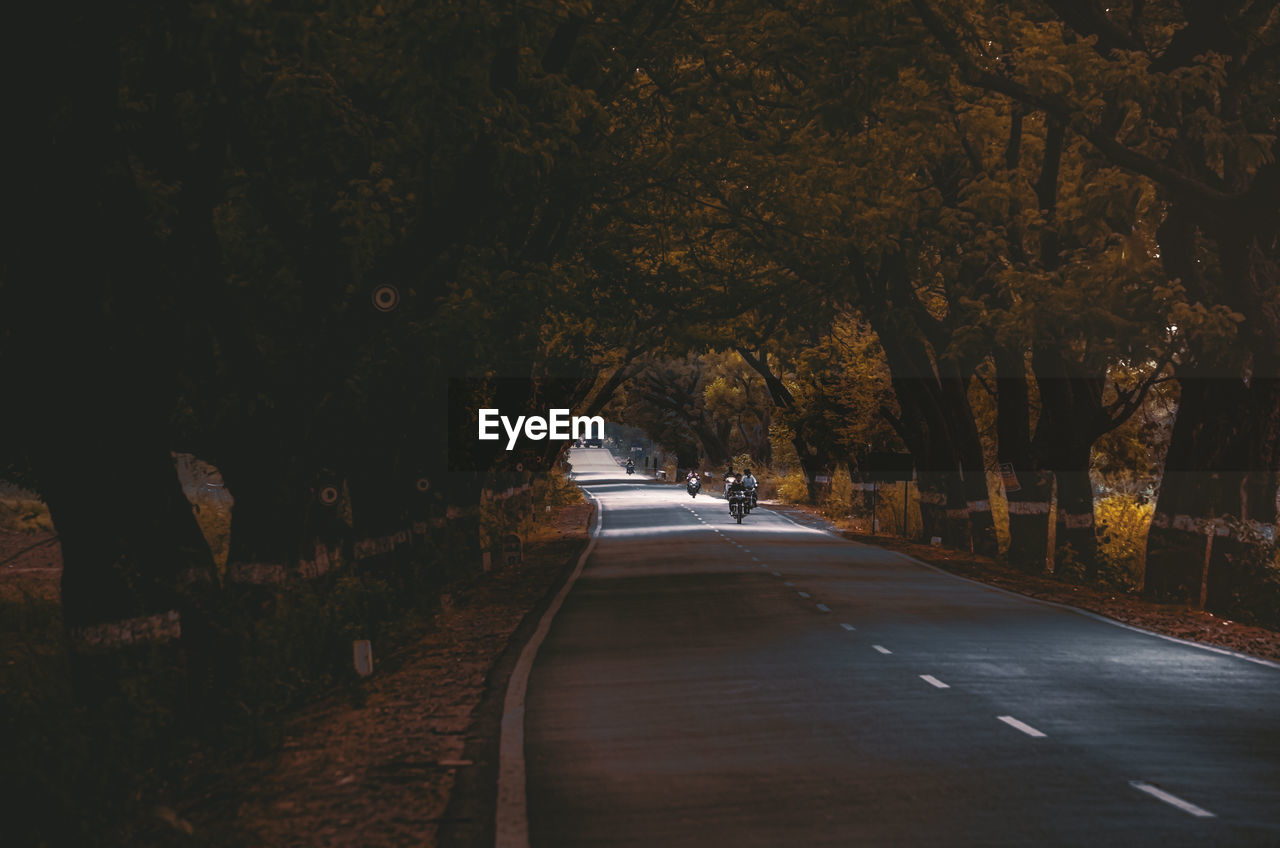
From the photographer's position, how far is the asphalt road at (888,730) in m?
9.31

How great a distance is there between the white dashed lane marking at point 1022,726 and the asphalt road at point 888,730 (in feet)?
0.11

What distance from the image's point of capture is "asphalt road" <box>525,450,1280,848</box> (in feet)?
30.6

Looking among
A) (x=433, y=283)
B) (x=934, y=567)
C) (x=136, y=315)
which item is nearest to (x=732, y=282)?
(x=934, y=567)

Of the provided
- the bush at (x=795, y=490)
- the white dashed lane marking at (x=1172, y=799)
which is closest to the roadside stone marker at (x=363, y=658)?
the white dashed lane marking at (x=1172, y=799)

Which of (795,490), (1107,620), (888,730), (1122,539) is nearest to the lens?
(888,730)

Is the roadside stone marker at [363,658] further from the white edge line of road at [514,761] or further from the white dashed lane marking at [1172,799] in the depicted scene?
the white dashed lane marking at [1172,799]

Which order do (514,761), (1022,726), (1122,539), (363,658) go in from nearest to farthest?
(514,761)
(1022,726)
(363,658)
(1122,539)

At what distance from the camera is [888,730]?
1262cm

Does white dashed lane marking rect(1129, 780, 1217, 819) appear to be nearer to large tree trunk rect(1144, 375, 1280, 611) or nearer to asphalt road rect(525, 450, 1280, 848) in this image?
asphalt road rect(525, 450, 1280, 848)

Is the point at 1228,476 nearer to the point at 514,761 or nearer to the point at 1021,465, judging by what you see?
the point at 1021,465

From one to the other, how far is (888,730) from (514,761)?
3.06 m

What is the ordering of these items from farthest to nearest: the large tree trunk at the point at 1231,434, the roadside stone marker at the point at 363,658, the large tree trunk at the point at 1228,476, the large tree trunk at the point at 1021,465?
the large tree trunk at the point at 1021,465
the large tree trunk at the point at 1228,476
the large tree trunk at the point at 1231,434
the roadside stone marker at the point at 363,658

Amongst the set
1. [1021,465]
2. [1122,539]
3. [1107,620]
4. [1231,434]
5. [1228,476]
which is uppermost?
[1231,434]

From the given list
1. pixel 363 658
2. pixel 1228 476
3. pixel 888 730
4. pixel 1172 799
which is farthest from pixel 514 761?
pixel 1228 476
